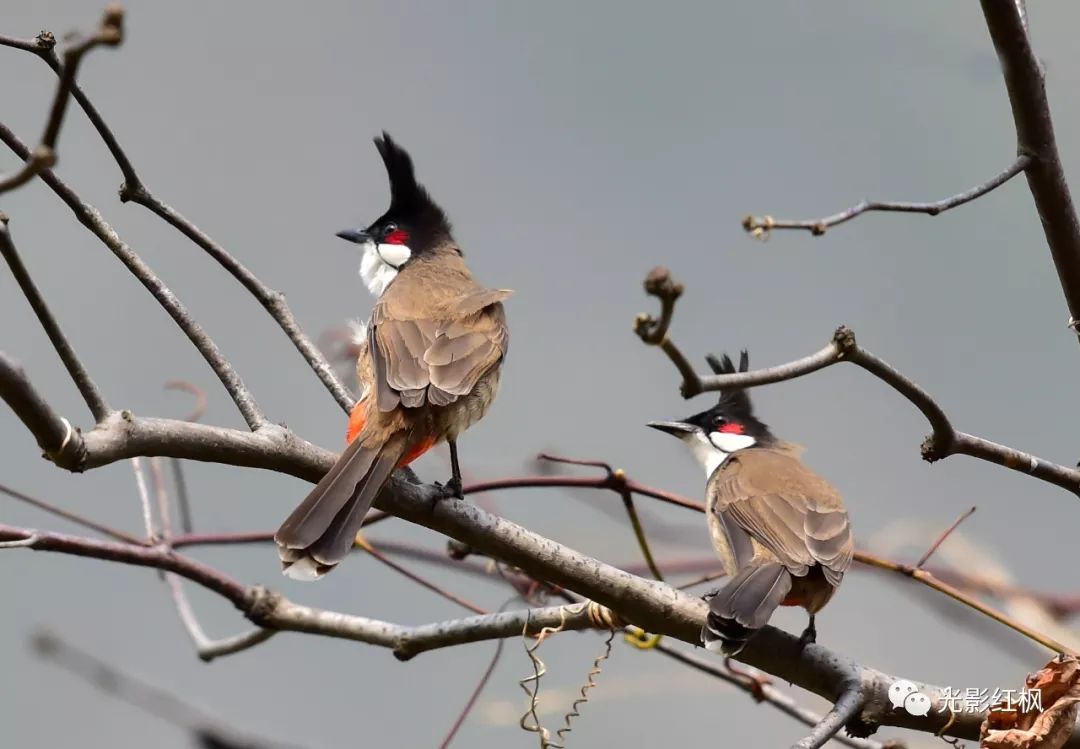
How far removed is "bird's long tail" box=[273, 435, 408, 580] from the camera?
1.75 m

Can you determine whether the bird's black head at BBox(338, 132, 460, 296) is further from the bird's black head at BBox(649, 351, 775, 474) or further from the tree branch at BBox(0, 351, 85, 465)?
the tree branch at BBox(0, 351, 85, 465)

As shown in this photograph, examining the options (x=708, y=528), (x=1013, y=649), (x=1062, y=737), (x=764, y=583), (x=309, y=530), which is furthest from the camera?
(x=708, y=528)

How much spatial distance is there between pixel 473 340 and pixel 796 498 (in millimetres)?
767

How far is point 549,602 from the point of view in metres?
2.66

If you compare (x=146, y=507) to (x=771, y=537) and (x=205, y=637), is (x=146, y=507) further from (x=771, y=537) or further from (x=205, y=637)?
(x=771, y=537)

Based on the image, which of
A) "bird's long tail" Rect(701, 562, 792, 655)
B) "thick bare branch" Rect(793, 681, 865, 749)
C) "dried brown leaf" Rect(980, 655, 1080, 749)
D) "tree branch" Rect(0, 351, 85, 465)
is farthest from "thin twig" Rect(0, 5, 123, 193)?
"dried brown leaf" Rect(980, 655, 1080, 749)

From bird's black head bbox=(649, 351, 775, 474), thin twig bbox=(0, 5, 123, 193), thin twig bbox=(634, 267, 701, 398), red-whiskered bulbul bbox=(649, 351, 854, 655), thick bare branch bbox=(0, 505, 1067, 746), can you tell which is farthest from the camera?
bird's black head bbox=(649, 351, 775, 474)

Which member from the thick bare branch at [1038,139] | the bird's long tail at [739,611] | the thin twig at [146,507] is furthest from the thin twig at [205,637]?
the thick bare branch at [1038,139]

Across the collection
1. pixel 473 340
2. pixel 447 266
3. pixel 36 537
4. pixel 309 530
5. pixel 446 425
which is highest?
pixel 447 266

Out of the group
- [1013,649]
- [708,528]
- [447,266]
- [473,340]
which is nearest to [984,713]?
[1013,649]

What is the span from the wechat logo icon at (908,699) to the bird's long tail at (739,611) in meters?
0.21

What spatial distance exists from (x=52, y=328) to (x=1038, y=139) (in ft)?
4.62

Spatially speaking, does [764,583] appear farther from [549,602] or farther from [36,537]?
[36,537]

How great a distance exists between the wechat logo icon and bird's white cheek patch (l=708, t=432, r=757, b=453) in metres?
1.52
